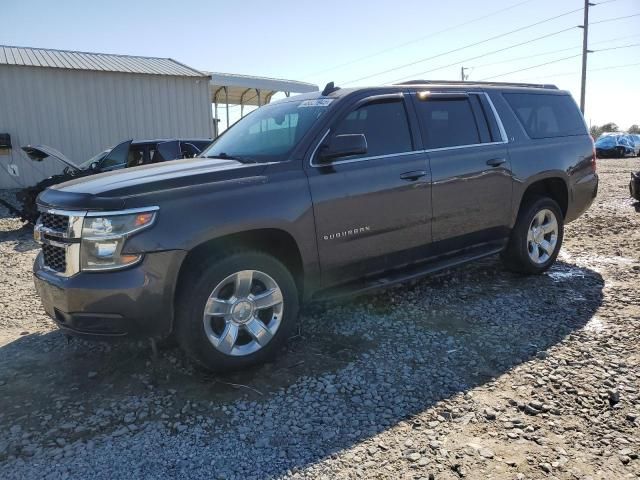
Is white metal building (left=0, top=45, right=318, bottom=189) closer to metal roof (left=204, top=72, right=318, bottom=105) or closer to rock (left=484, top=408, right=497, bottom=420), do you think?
metal roof (left=204, top=72, right=318, bottom=105)

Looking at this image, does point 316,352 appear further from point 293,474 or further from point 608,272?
point 608,272

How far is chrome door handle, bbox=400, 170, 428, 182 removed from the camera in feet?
13.2

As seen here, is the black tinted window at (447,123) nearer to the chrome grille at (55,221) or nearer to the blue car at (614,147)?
the chrome grille at (55,221)

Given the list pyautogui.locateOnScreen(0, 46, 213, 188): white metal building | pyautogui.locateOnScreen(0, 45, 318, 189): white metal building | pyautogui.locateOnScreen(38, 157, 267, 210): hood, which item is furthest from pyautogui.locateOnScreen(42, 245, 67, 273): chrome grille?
pyautogui.locateOnScreen(0, 45, 318, 189): white metal building

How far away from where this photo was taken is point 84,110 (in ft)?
51.0

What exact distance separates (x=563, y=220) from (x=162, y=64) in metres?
16.4

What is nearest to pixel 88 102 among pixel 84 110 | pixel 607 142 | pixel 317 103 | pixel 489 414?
pixel 84 110

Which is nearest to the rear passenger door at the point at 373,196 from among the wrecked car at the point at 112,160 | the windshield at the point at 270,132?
the windshield at the point at 270,132

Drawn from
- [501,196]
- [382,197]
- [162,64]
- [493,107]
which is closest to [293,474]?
[382,197]

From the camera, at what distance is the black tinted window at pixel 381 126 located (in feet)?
12.9

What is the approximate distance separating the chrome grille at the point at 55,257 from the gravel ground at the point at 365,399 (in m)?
0.82

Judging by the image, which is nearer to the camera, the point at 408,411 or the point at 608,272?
the point at 408,411

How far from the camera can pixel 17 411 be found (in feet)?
9.96

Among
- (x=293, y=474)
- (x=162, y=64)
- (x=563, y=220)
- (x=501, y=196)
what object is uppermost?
(x=162, y=64)
